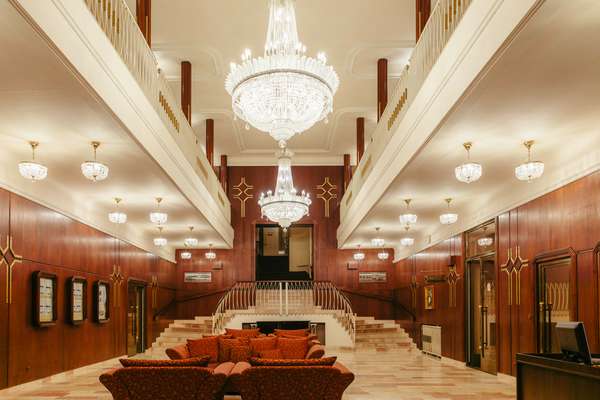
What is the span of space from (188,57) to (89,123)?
6.18 metres

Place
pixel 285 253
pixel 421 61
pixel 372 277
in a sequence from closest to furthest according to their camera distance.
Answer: pixel 421 61, pixel 372 277, pixel 285 253

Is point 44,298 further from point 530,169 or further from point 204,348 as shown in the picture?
point 530,169

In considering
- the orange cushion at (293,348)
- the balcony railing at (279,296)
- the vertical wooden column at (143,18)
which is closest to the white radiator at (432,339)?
the balcony railing at (279,296)

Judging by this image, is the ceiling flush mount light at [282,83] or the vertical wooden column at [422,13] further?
the vertical wooden column at [422,13]

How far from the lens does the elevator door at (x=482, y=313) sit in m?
12.7

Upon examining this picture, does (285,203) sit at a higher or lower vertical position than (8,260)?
higher

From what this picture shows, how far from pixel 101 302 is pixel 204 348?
549 cm

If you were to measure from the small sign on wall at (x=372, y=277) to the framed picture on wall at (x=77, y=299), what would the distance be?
1134 centimetres

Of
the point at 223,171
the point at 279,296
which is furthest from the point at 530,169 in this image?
the point at 223,171

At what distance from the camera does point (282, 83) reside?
643cm

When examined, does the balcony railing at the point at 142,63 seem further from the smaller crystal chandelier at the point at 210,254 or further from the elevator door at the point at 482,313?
Answer: the smaller crystal chandelier at the point at 210,254

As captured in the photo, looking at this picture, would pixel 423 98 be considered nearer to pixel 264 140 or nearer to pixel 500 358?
pixel 500 358

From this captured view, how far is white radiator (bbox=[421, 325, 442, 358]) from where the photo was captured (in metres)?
16.1

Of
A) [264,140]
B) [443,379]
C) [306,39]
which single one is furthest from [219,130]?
[443,379]
